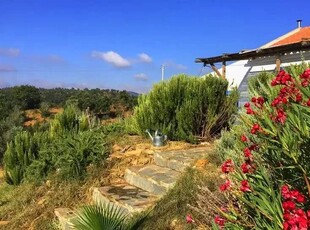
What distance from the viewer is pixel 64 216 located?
19.3ft

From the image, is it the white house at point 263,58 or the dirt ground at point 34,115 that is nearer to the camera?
the white house at point 263,58

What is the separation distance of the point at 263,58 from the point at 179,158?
11068 mm

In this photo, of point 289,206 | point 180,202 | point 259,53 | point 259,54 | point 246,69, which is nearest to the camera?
point 289,206

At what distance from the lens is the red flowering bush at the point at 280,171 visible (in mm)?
1959

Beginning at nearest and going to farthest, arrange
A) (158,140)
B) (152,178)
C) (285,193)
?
(285,193), (152,178), (158,140)

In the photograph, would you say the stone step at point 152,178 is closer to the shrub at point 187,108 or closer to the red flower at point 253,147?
the shrub at point 187,108

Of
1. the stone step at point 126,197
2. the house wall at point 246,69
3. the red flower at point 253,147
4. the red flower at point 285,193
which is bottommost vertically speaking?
the stone step at point 126,197

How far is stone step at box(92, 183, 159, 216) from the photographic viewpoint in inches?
210

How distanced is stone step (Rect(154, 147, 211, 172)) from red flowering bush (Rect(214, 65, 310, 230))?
361 cm

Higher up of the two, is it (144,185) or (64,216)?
(144,185)

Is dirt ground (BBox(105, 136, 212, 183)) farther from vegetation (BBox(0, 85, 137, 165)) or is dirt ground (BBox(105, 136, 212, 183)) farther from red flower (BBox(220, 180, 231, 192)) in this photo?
vegetation (BBox(0, 85, 137, 165))

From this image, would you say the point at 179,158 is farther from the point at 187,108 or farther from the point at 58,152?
the point at 58,152

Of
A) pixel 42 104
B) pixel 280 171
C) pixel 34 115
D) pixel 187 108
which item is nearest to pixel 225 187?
pixel 280 171

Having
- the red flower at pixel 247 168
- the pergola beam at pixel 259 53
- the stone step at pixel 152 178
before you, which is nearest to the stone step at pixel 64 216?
the stone step at pixel 152 178
